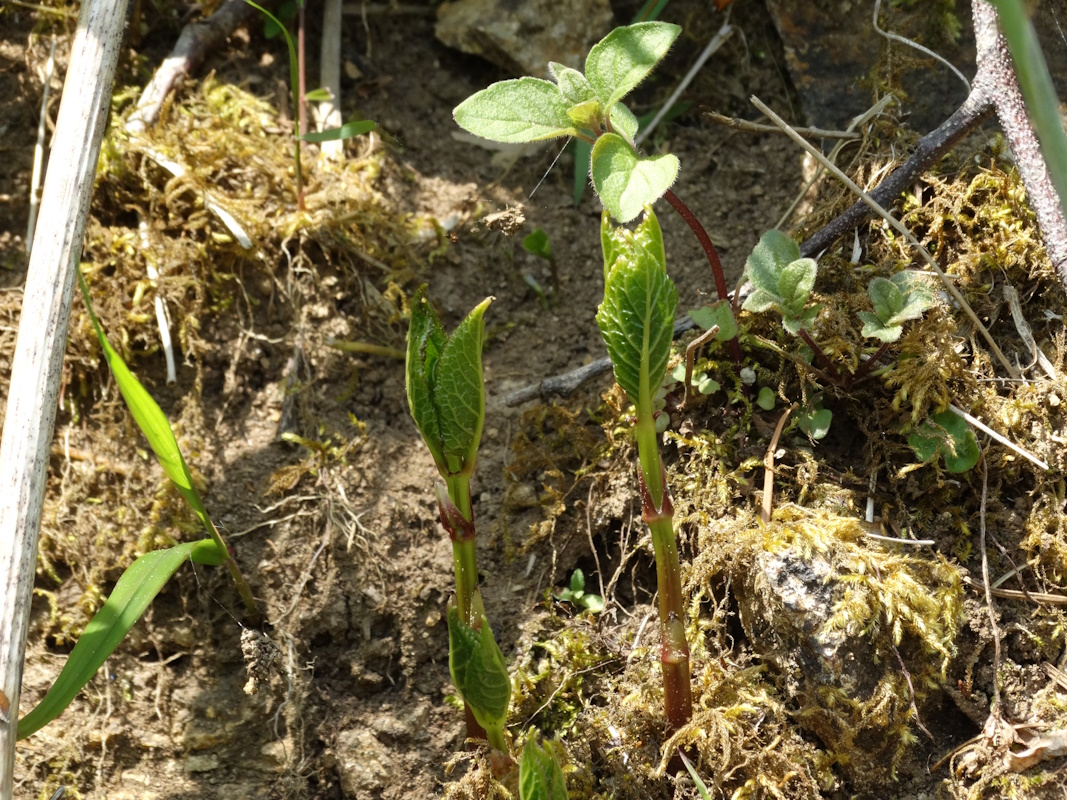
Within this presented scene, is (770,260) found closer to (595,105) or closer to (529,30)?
(595,105)

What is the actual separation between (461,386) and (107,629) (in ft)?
2.44

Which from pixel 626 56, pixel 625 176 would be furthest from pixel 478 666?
pixel 626 56

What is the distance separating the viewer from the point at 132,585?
1.46 metres

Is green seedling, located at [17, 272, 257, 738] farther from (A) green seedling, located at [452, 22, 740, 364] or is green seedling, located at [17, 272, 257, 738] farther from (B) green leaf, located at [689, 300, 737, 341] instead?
(B) green leaf, located at [689, 300, 737, 341]

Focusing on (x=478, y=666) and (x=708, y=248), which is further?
(x=708, y=248)

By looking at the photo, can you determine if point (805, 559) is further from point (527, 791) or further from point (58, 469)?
point (58, 469)

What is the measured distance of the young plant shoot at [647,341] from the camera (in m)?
1.18

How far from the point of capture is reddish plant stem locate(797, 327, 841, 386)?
1564mm

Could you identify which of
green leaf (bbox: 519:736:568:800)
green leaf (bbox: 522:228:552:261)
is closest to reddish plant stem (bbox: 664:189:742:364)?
green leaf (bbox: 522:228:552:261)

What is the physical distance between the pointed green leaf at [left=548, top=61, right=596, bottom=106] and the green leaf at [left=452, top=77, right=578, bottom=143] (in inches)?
0.5

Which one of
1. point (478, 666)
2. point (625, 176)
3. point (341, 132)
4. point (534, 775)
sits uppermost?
point (341, 132)

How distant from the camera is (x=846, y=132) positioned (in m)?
1.92

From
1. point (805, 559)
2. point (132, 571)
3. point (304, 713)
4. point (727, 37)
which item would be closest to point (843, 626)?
point (805, 559)

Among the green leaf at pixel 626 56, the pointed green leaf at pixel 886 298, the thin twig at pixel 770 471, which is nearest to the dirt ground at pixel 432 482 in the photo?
the thin twig at pixel 770 471
